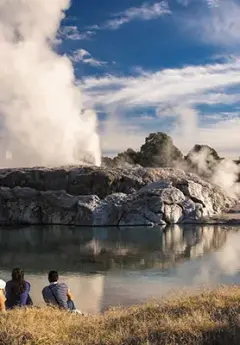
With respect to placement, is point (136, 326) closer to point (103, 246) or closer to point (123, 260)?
point (123, 260)

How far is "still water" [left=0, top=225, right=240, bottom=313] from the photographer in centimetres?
2097

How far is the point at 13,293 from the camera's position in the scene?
11.4 metres

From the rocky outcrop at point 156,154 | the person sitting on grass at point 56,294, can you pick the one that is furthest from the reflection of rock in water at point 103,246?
the rocky outcrop at point 156,154

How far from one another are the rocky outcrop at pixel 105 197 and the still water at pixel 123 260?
5.18 m

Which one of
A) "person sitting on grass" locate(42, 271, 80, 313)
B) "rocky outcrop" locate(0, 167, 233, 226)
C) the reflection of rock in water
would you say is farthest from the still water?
"rocky outcrop" locate(0, 167, 233, 226)

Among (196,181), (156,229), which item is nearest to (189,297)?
(156,229)

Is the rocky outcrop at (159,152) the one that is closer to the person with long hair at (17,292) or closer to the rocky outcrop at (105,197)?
the rocky outcrop at (105,197)

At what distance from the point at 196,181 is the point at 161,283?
43.6 m

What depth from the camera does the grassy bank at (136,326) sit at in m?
8.37

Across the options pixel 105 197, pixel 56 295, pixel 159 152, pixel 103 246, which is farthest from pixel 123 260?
pixel 159 152

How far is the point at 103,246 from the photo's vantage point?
36.9 m

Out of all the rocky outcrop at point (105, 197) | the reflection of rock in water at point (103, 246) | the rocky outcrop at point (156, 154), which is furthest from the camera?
the rocky outcrop at point (156, 154)

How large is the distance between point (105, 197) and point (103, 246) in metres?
22.2

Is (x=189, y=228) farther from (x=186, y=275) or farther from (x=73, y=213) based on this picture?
(x=186, y=275)
